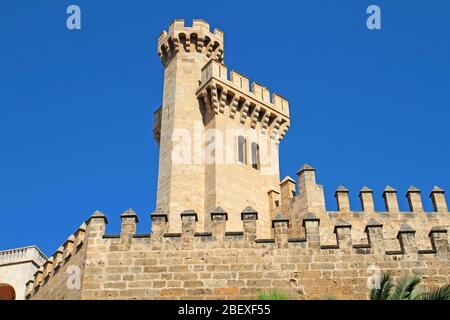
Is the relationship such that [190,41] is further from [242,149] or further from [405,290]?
[405,290]

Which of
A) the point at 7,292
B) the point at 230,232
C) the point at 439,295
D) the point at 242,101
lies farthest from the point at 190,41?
the point at 439,295

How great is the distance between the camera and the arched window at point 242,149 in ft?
71.4

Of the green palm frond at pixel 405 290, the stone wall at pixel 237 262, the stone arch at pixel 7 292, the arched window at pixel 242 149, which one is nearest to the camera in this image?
the green palm frond at pixel 405 290

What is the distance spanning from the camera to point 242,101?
75.2ft

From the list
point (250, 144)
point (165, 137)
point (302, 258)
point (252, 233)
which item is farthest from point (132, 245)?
point (250, 144)

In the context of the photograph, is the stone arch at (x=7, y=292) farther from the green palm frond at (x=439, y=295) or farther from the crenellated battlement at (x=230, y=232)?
the green palm frond at (x=439, y=295)

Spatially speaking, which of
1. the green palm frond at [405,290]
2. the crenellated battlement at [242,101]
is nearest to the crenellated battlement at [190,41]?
the crenellated battlement at [242,101]

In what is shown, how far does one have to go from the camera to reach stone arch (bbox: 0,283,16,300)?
22.1 m

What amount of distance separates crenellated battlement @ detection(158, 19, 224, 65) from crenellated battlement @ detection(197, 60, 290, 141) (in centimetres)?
147

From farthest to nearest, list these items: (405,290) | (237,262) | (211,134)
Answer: (211,134) < (237,262) < (405,290)

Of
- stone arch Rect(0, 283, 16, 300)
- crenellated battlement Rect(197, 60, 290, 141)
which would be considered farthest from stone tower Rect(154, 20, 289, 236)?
stone arch Rect(0, 283, 16, 300)

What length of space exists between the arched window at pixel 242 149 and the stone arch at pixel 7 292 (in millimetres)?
10439

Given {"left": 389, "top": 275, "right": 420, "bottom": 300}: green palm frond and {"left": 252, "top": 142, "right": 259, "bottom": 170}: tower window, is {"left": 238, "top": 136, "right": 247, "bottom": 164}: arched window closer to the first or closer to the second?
{"left": 252, "top": 142, "right": 259, "bottom": 170}: tower window

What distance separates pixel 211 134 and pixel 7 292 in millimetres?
10425
